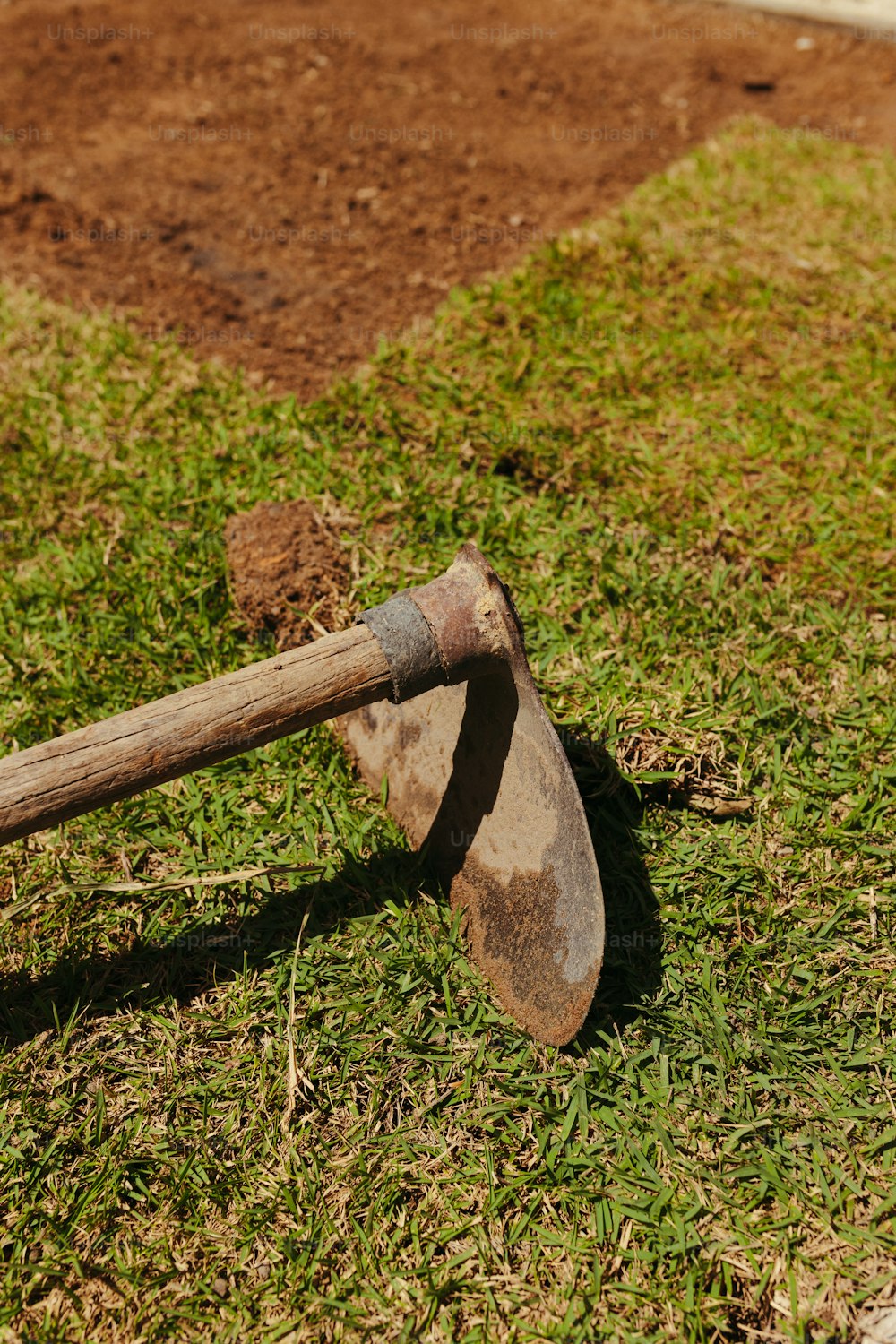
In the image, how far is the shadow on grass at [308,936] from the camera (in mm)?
2340

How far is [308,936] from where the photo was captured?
2.46 metres

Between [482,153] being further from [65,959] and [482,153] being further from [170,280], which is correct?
[65,959]

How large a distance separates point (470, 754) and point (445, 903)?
16.6 inches

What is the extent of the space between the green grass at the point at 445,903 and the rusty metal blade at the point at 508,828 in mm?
117

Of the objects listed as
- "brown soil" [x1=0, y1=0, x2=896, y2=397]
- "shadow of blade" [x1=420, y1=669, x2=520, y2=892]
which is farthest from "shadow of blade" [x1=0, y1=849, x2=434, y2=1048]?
"brown soil" [x1=0, y1=0, x2=896, y2=397]

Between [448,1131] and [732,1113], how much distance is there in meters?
0.64

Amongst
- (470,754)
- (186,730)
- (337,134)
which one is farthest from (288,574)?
(337,134)

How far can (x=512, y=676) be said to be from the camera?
2.18 m

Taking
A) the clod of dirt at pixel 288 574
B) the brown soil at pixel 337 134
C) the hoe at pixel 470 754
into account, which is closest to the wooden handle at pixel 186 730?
the hoe at pixel 470 754

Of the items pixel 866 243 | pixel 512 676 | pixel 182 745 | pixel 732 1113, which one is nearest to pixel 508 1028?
pixel 732 1113

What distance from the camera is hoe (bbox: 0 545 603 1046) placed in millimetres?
1999

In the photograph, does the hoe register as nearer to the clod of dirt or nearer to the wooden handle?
the wooden handle

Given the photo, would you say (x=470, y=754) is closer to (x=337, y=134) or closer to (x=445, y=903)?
(x=445, y=903)

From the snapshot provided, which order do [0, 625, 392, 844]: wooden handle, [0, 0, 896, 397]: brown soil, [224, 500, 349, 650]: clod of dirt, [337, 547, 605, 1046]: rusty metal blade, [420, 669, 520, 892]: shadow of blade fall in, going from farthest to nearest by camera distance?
1. [0, 0, 896, 397]: brown soil
2. [224, 500, 349, 650]: clod of dirt
3. [420, 669, 520, 892]: shadow of blade
4. [337, 547, 605, 1046]: rusty metal blade
5. [0, 625, 392, 844]: wooden handle
